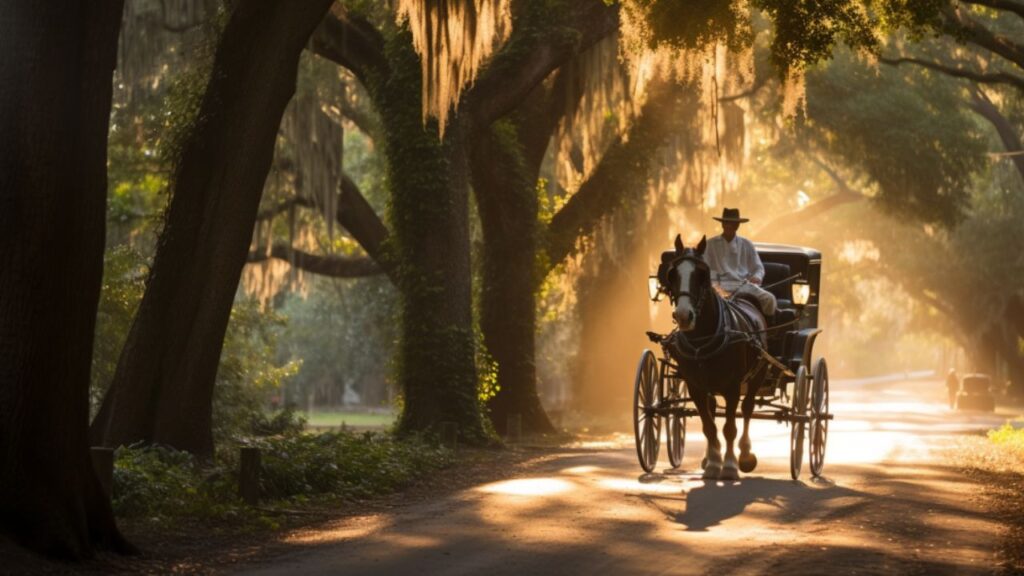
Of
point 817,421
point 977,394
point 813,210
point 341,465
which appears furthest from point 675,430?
point 813,210

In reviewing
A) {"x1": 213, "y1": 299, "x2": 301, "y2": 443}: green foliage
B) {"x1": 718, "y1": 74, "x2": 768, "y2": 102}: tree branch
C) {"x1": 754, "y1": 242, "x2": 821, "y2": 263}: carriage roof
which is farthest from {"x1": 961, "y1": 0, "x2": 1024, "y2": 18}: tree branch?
{"x1": 213, "y1": 299, "x2": 301, "y2": 443}: green foliage

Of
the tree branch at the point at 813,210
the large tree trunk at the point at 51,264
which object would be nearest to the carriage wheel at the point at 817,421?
the large tree trunk at the point at 51,264

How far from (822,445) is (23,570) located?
10068mm

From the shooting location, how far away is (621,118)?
29.2 meters

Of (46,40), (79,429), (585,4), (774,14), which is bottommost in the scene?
(79,429)

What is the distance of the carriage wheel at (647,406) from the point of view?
52.0ft

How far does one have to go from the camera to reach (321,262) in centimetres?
3531

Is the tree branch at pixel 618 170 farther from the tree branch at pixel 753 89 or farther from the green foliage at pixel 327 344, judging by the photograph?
the green foliage at pixel 327 344

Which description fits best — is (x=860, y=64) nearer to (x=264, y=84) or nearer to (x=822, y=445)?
(x=822, y=445)

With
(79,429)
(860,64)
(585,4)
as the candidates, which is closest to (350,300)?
(860,64)

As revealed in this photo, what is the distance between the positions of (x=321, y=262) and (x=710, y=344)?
69.0ft

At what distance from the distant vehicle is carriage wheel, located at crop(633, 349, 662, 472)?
40726mm

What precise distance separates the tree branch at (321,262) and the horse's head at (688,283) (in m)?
19.4

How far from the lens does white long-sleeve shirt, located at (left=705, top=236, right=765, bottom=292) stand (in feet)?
53.5
